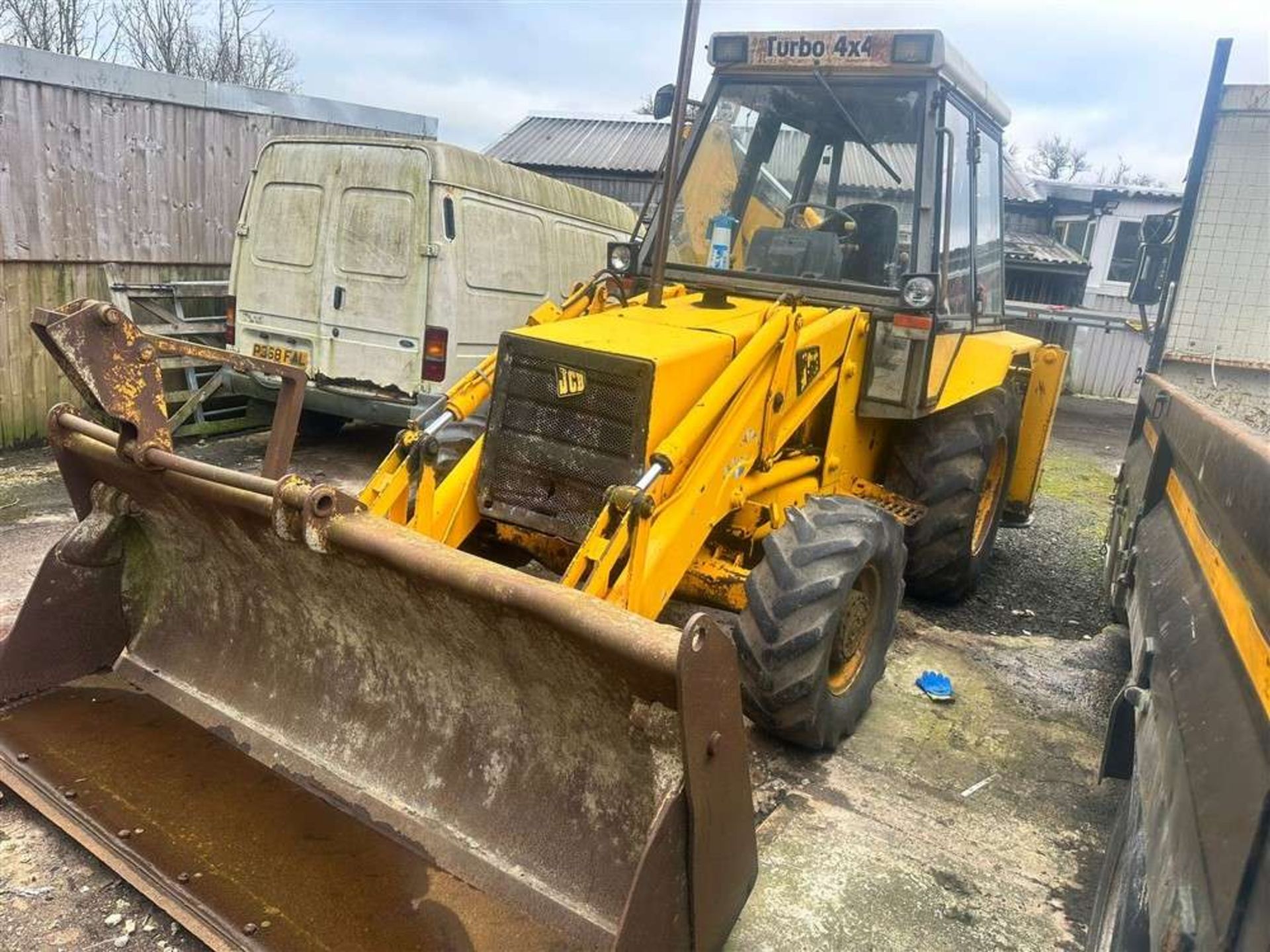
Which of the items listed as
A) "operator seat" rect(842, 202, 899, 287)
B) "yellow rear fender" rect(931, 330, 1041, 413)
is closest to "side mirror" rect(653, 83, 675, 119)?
"operator seat" rect(842, 202, 899, 287)

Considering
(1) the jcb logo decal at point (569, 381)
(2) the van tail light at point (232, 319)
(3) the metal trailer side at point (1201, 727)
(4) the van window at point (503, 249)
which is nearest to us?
(3) the metal trailer side at point (1201, 727)

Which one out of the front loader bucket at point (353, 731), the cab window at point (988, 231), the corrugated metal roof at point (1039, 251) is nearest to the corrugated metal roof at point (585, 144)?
the corrugated metal roof at point (1039, 251)

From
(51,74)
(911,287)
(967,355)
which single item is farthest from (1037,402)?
(51,74)

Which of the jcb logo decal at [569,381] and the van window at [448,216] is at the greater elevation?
the van window at [448,216]

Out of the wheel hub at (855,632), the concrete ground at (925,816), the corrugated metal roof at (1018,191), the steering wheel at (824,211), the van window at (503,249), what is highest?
the corrugated metal roof at (1018,191)

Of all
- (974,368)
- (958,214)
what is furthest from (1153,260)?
(958,214)

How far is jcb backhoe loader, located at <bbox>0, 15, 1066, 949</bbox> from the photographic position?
2.38m

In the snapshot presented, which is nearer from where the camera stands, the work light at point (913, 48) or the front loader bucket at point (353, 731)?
the front loader bucket at point (353, 731)

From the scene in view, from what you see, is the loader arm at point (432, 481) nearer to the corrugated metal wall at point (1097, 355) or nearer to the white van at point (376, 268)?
the white van at point (376, 268)

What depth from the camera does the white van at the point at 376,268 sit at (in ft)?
22.7

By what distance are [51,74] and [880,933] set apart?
8364 millimetres

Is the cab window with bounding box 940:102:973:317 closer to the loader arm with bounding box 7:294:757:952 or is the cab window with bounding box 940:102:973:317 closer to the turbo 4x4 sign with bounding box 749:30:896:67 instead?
the turbo 4x4 sign with bounding box 749:30:896:67

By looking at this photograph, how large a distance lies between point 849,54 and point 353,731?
3.45 metres

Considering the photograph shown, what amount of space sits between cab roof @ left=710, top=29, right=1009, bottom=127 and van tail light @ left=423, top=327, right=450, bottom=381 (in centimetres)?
321
